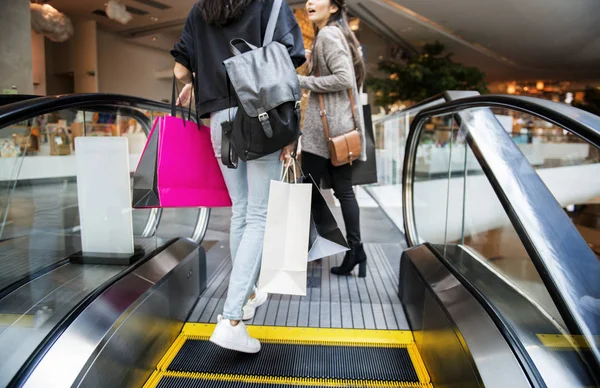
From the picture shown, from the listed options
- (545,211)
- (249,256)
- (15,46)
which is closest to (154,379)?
(249,256)

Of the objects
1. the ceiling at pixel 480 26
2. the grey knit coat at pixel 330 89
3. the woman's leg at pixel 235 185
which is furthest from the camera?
the ceiling at pixel 480 26

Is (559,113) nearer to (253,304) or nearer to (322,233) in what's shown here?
(322,233)

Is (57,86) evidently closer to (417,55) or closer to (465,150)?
(417,55)

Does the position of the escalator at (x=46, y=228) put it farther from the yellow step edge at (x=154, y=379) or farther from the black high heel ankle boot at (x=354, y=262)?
the black high heel ankle boot at (x=354, y=262)

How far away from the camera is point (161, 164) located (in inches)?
61.9

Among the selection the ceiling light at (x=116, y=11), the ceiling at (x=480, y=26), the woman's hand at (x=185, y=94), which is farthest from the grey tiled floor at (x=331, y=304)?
the ceiling light at (x=116, y=11)

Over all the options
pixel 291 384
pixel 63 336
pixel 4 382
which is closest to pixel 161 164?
pixel 63 336

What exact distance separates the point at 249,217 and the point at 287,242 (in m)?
0.21

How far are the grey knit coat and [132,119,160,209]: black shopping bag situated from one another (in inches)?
36.4

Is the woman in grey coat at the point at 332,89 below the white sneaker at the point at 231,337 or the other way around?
the other way around

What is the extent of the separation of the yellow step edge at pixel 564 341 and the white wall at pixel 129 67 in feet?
50.0

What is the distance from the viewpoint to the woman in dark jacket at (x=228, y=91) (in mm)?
1527

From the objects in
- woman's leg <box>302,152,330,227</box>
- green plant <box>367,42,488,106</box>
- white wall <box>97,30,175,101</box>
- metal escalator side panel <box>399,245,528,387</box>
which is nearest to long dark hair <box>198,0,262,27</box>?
woman's leg <box>302,152,330,227</box>

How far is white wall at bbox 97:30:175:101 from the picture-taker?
1409cm
